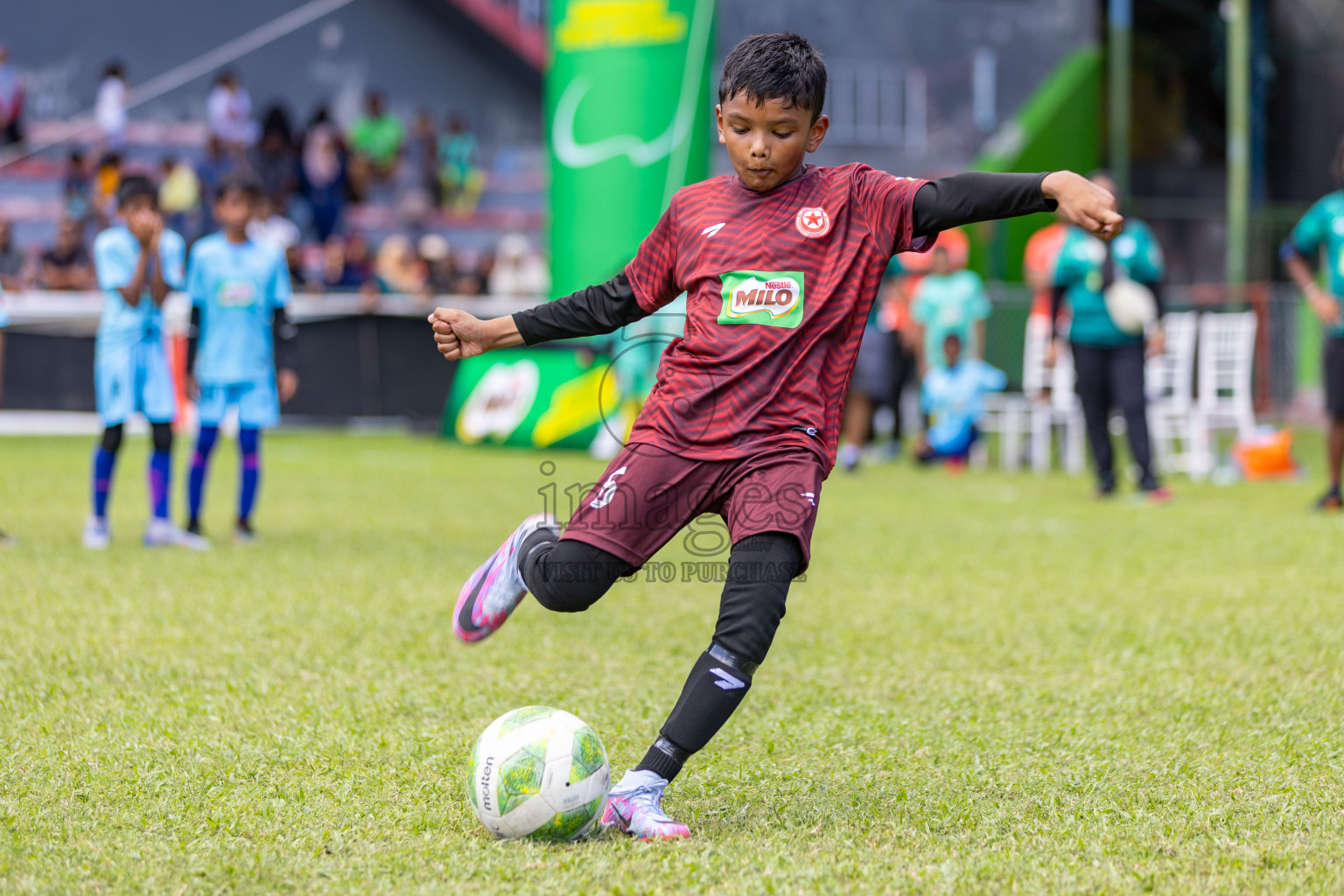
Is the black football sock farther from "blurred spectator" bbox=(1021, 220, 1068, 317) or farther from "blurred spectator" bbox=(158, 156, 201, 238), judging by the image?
"blurred spectator" bbox=(158, 156, 201, 238)

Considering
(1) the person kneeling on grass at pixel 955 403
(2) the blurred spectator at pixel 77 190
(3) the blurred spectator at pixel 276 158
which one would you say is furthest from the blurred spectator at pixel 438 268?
(1) the person kneeling on grass at pixel 955 403

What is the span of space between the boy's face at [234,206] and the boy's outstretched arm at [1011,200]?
18.0 ft

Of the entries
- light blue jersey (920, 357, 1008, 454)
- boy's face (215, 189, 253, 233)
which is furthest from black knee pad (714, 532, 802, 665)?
light blue jersey (920, 357, 1008, 454)

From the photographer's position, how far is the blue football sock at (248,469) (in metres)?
8.46

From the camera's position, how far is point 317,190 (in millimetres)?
19625

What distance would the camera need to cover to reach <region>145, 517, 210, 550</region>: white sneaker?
8273 millimetres

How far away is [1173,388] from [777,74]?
11.2 metres

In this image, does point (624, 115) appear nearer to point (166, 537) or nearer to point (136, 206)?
point (136, 206)

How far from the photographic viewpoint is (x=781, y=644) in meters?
5.77

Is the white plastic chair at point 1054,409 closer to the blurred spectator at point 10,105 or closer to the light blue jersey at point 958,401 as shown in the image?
the light blue jersey at point 958,401

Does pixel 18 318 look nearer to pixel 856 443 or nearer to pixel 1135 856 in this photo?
pixel 856 443

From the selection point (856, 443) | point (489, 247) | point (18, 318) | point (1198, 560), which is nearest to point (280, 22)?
point (489, 247)

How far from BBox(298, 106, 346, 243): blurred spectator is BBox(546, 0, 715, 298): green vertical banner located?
19.8ft

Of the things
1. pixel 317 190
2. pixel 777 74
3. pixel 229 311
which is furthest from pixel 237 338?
pixel 317 190
